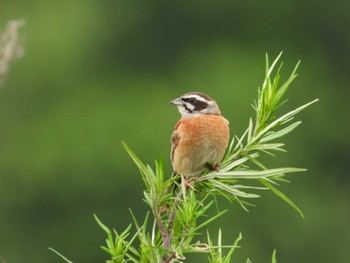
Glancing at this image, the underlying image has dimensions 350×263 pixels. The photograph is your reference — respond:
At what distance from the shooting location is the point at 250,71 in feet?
76.5

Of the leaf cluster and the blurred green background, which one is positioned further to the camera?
the blurred green background

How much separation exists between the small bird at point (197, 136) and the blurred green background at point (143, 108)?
14842mm

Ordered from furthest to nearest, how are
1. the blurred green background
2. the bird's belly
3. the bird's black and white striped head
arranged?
the blurred green background → the bird's black and white striped head → the bird's belly

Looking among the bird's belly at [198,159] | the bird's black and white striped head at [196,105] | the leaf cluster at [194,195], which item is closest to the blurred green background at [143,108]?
the bird's black and white striped head at [196,105]

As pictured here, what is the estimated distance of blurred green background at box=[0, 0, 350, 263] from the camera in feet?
70.2

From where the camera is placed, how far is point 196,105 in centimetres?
491

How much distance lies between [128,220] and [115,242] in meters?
17.4

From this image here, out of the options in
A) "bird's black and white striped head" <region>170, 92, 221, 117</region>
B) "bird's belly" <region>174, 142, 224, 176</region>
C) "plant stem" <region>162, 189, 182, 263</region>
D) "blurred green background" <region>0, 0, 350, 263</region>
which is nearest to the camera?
"plant stem" <region>162, 189, 182, 263</region>

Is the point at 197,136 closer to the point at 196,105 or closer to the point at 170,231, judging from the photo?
the point at 196,105

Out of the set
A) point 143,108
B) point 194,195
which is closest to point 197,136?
point 194,195

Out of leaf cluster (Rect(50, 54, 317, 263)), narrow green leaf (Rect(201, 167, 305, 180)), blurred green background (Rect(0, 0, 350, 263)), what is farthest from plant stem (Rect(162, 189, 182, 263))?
blurred green background (Rect(0, 0, 350, 263))

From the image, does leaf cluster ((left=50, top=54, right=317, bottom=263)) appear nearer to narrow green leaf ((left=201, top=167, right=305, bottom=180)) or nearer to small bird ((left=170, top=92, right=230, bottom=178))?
narrow green leaf ((left=201, top=167, right=305, bottom=180))

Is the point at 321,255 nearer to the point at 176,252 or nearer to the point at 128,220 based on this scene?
the point at 128,220

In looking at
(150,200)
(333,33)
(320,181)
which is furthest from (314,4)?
(150,200)
